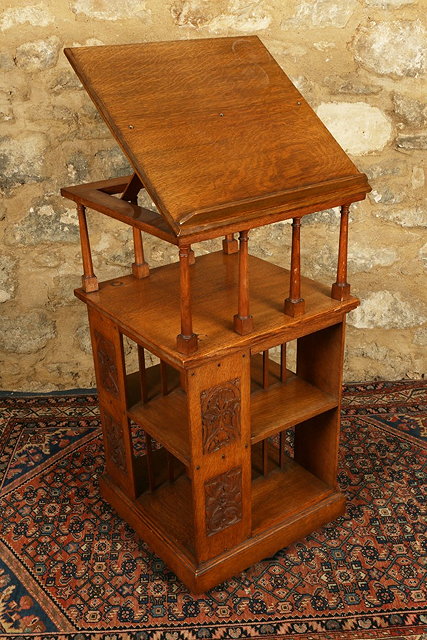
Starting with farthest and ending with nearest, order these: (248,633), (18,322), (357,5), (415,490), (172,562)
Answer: (18,322), (357,5), (415,490), (172,562), (248,633)

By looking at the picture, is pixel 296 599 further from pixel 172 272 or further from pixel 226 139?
pixel 226 139

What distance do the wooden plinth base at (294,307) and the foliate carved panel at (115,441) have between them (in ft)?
2.50

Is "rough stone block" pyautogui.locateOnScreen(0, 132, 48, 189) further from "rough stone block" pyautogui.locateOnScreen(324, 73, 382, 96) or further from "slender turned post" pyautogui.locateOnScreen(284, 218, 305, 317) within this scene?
"slender turned post" pyautogui.locateOnScreen(284, 218, 305, 317)

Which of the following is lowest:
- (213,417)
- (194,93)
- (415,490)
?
(415,490)

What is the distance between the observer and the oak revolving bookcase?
6.31 feet

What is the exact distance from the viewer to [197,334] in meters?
2.08

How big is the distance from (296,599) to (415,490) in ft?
2.44

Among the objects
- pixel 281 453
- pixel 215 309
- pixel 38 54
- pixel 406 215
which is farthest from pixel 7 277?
pixel 406 215

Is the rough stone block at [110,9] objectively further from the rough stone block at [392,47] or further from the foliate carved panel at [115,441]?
the foliate carved panel at [115,441]

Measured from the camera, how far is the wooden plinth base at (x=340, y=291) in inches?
88.1

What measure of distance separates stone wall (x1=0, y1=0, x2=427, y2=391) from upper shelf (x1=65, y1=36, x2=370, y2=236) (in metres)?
0.84

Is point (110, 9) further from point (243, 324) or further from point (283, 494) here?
point (283, 494)

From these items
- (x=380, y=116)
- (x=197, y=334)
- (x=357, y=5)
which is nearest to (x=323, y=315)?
(x=197, y=334)

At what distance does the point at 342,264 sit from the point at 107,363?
34.0 inches
